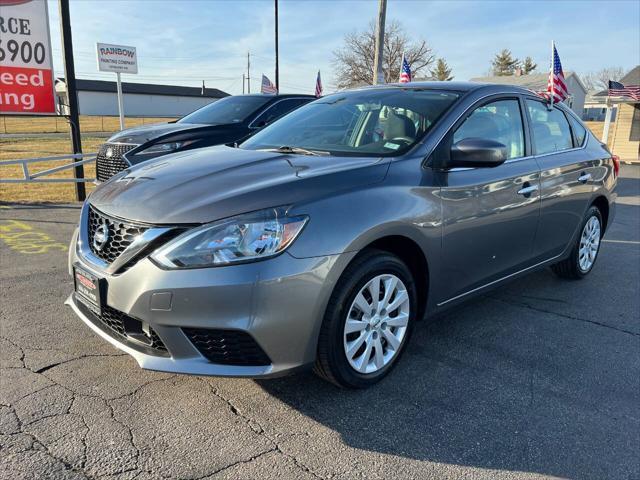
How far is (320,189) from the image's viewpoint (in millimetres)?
2668

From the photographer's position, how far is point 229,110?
807 centimetres

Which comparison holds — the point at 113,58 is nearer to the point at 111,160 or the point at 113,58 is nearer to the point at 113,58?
the point at 113,58

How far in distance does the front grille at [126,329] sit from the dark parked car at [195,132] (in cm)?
409

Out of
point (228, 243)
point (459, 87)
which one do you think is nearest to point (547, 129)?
point (459, 87)

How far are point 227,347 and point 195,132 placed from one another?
17.3 feet

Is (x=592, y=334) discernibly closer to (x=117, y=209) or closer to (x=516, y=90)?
(x=516, y=90)

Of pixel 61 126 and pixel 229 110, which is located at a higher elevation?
pixel 229 110

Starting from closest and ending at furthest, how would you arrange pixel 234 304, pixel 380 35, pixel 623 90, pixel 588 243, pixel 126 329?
pixel 234 304
pixel 126 329
pixel 588 243
pixel 380 35
pixel 623 90

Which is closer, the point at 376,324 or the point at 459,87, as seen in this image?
the point at 376,324

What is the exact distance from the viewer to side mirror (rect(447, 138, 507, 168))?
10.3 feet

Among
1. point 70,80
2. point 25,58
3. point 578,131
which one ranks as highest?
point 25,58

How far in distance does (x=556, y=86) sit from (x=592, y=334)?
960 cm

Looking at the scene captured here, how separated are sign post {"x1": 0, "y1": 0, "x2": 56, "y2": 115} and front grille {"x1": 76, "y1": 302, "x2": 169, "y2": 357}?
7505 millimetres

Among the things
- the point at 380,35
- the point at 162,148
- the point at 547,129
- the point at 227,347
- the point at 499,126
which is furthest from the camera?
the point at 380,35
